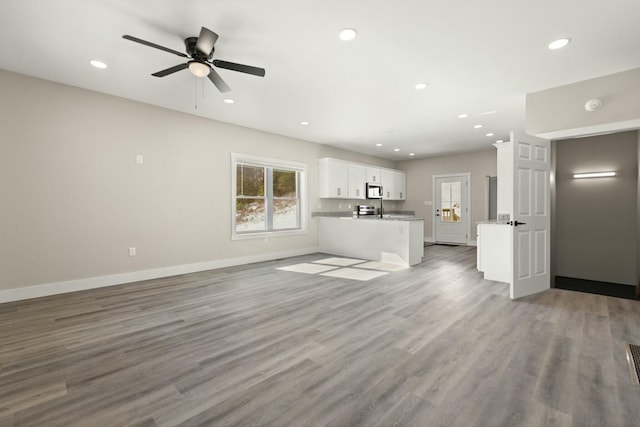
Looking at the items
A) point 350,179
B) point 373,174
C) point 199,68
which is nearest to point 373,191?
point 373,174

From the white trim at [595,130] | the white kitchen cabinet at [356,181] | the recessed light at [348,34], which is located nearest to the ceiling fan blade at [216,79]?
the recessed light at [348,34]

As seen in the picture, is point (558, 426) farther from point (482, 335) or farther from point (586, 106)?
point (586, 106)

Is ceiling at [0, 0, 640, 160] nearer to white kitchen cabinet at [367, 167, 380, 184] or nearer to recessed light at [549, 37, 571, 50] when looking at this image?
recessed light at [549, 37, 571, 50]

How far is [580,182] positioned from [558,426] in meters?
5.17

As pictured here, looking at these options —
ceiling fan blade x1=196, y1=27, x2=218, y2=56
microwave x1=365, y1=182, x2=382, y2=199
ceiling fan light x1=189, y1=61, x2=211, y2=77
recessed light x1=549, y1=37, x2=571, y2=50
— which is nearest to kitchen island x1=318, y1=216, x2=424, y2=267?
microwave x1=365, y1=182, x2=382, y2=199

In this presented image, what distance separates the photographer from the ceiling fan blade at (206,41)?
8.22 ft

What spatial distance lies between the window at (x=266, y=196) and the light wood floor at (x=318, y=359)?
7.99 ft

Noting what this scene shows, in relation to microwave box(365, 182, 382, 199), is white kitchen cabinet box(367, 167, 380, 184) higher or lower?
higher

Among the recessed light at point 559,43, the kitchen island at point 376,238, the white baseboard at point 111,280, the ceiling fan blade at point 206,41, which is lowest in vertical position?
the white baseboard at point 111,280

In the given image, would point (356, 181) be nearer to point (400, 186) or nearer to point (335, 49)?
point (400, 186)

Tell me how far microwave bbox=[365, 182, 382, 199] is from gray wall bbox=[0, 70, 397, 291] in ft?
12.2

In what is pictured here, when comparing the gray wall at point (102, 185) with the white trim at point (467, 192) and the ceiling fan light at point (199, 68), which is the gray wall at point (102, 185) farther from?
the white trim at point (467, 192)

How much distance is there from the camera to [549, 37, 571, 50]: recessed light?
2.84 metres

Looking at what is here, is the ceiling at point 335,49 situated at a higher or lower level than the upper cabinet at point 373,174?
higher
